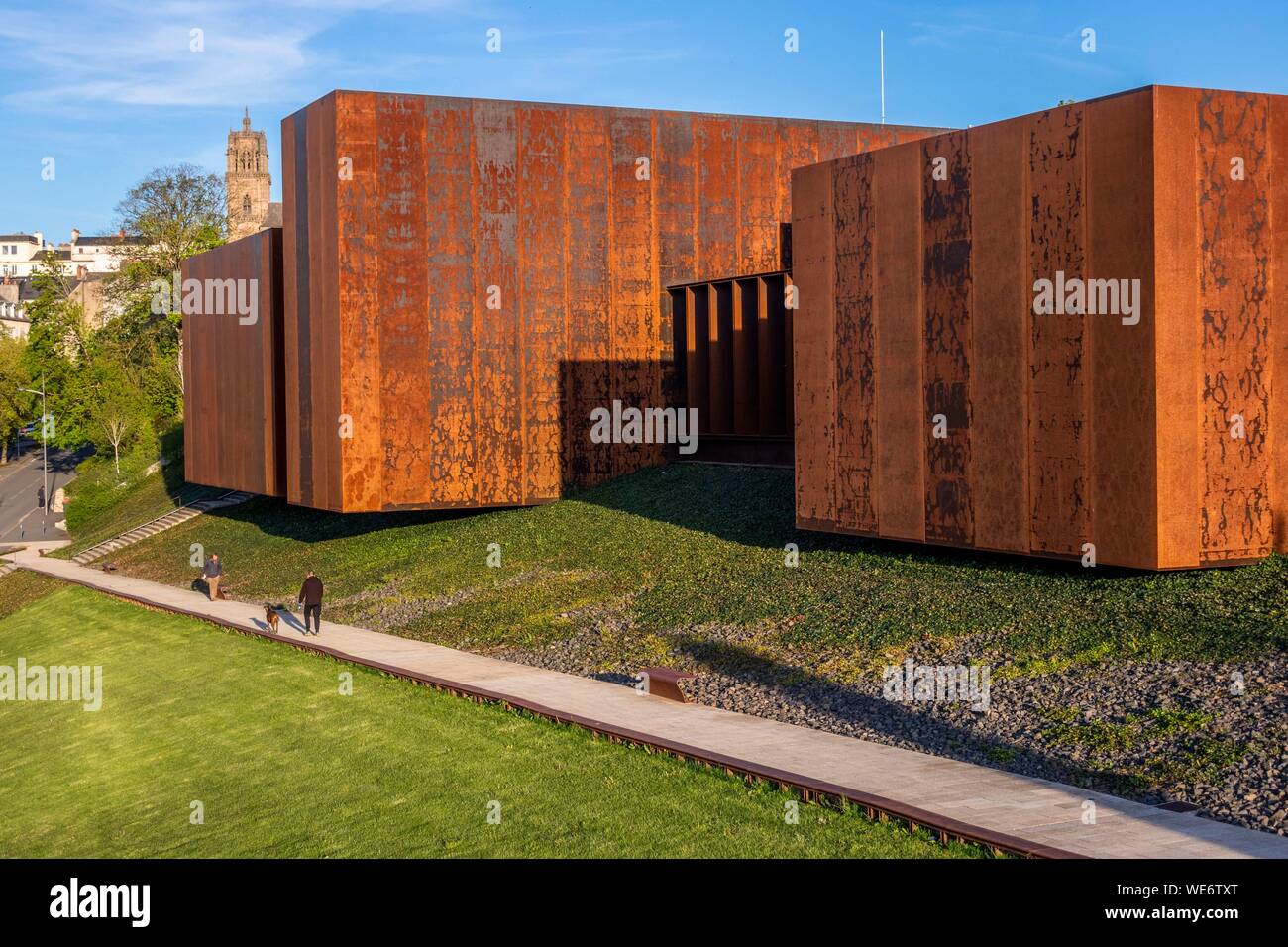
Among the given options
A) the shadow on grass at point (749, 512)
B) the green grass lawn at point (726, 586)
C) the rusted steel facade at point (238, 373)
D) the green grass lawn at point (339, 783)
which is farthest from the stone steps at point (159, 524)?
the green grass lawn at point (339, 783)

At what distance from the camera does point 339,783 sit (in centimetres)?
1530

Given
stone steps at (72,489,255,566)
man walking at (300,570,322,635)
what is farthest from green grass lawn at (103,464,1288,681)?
stone steps at (72,489,255,566)

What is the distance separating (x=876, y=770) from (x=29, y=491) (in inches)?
3158

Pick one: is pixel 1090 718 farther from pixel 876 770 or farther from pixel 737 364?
pixel 737 364

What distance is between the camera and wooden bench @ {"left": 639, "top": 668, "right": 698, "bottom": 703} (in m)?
17.7

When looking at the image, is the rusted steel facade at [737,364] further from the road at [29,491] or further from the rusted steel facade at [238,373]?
the road at [29,491]

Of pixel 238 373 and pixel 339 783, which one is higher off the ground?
pixel 238 373

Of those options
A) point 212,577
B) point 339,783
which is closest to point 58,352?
point 212,577

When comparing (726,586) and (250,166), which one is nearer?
(726,586)

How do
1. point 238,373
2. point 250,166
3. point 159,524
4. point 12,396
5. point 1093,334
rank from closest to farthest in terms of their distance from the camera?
1. point 1093,334
2. point 238,373
3. point 159,524
4. point 12,396
5. point 250,166

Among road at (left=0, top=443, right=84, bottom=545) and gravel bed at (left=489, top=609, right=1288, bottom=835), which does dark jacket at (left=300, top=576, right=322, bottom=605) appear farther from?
road at (left=0, top=443, right=84, bottom=545)

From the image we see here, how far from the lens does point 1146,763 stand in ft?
41.1

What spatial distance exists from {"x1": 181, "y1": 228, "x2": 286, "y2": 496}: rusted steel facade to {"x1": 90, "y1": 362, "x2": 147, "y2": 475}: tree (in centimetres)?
2854
